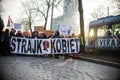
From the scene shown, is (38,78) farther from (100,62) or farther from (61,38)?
(61,38)

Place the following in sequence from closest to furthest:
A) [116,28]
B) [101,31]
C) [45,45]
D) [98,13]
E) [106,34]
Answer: [45,45], [116,28], [106,34], [101,31], [98,13]

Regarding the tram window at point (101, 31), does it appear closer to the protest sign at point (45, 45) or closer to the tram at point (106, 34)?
the tram at point (106, 34)

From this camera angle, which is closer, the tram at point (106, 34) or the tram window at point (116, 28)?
the tram at point (106, 34)

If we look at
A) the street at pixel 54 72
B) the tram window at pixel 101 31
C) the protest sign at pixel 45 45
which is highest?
the tram window at pixel 101 31

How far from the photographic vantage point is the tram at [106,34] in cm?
2114

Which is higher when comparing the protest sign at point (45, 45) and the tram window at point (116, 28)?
the tram window at point (116, 28)

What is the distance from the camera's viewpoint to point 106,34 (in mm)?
24078

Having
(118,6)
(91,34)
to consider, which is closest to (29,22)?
(118,6)

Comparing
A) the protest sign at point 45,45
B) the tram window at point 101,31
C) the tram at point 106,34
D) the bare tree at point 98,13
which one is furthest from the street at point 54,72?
the bare tree at point 98,13

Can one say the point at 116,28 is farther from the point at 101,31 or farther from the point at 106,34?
the point at 101,31

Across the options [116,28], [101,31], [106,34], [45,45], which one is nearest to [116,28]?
[116,28]

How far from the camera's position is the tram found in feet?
69.4

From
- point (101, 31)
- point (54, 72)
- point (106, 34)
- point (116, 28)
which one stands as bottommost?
point (54, 72)

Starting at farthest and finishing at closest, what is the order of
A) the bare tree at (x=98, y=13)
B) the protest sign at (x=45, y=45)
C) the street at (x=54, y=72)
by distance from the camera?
the bare tree at (x=98, y=13) → the protest sign at (x=45, y=45) → the street at (x=54, y=72)
